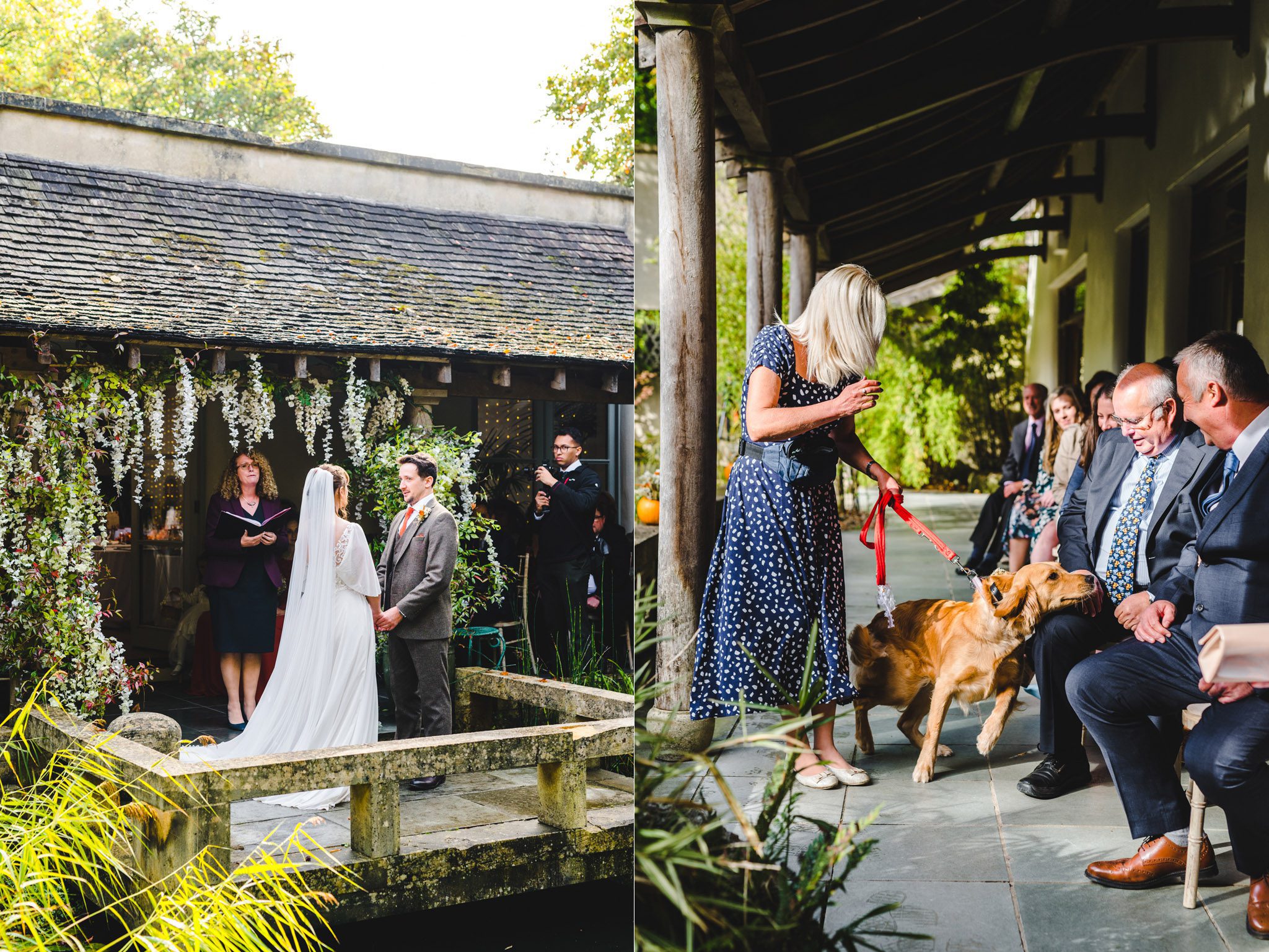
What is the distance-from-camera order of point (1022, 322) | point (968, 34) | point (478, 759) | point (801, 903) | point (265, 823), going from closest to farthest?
point (801, 903), point (265, 823), point (478, 759), point (968, 34), point (1022, 322)

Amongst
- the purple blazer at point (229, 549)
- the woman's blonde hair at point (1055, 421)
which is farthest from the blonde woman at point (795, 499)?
the woman's blonde hair at point (1055, 421)

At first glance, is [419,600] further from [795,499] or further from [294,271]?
[795,499]

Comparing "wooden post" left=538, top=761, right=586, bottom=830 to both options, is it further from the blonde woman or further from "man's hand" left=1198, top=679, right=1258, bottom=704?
"man's hand" left=1198, top=679, right=1258, bottom=704

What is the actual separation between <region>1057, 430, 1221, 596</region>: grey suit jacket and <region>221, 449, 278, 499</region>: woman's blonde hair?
6.95 ft

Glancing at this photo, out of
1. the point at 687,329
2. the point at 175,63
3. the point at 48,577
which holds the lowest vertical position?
the point at 48,577

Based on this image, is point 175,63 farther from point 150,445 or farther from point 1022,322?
point 1022,322

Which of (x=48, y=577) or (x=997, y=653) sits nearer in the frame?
(x=48, y=577)

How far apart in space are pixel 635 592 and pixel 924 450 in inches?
481

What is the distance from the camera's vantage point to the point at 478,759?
3400 millimetres

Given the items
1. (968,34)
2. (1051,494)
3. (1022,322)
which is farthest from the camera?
(1022,322)

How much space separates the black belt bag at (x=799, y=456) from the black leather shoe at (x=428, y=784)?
1.67 meters

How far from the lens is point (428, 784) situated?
369 centimetres

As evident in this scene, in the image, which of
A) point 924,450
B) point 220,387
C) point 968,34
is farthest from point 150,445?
point 924,450

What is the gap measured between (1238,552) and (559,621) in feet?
5.65
